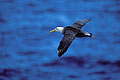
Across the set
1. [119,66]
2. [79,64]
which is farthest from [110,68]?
[79,64]

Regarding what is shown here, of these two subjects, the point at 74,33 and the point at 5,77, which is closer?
the point at 74,33

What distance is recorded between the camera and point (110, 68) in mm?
20641

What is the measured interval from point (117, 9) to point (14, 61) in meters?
10.3

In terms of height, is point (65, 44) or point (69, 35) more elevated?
point (69, 35)

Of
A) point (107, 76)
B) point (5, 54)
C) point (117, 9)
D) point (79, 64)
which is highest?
point (117, 9)

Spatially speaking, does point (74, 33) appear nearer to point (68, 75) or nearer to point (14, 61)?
point (68, 75)

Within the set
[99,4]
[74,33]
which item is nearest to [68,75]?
[74,33]

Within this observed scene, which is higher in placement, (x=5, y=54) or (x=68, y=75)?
(x=5, y=54)

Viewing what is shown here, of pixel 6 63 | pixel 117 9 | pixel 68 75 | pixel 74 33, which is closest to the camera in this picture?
pixel 74 33

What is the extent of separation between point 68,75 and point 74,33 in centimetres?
768

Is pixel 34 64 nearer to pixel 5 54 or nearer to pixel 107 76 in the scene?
pixel 5 54

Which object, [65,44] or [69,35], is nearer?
[65,44]

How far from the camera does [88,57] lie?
21.0 meters

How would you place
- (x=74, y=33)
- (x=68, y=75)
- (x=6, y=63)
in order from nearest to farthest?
(x=74, y=33), (x=68, y=75), (x=6, y=63)
